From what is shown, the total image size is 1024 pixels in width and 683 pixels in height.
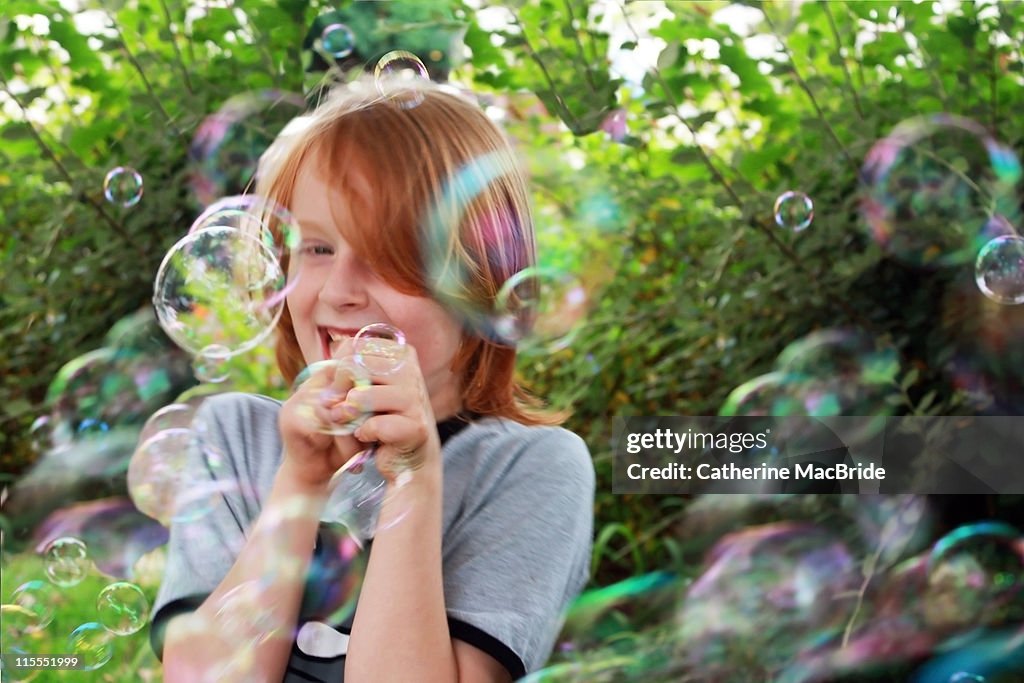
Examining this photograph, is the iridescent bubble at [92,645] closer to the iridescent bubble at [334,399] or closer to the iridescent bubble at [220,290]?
the iridescent bubble at [220,290]

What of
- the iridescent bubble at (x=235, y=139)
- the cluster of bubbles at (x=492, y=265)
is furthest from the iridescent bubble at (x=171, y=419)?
the iridescent bubble at (x=235, y=139)

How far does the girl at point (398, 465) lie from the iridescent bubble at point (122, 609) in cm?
35

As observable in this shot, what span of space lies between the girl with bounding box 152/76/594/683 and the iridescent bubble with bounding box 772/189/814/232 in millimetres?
953

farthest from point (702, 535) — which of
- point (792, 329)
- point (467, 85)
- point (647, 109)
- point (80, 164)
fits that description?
point (80, 164)

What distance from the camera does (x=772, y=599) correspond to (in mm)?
2398

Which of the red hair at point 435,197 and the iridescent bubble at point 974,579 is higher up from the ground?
the red hair at point 435,197

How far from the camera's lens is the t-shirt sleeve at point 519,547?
125 centimetres

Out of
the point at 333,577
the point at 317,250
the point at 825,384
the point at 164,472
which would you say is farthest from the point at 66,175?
the point at 825,384

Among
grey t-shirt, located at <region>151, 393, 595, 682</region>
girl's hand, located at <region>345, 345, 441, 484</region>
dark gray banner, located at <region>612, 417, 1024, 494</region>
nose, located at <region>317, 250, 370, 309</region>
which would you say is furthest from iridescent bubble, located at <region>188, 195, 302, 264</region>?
dark gray banner, located at <region>612, 417, 1024, 494</region>

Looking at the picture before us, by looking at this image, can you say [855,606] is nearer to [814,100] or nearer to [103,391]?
[814,100]

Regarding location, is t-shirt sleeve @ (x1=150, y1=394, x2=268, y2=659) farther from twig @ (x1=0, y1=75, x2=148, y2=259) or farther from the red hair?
twig @ (x1=0, y1=75, x2=148, y2=259)

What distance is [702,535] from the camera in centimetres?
267

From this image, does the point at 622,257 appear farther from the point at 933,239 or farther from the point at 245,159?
the point at 245,159

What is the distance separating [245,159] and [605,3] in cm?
87
